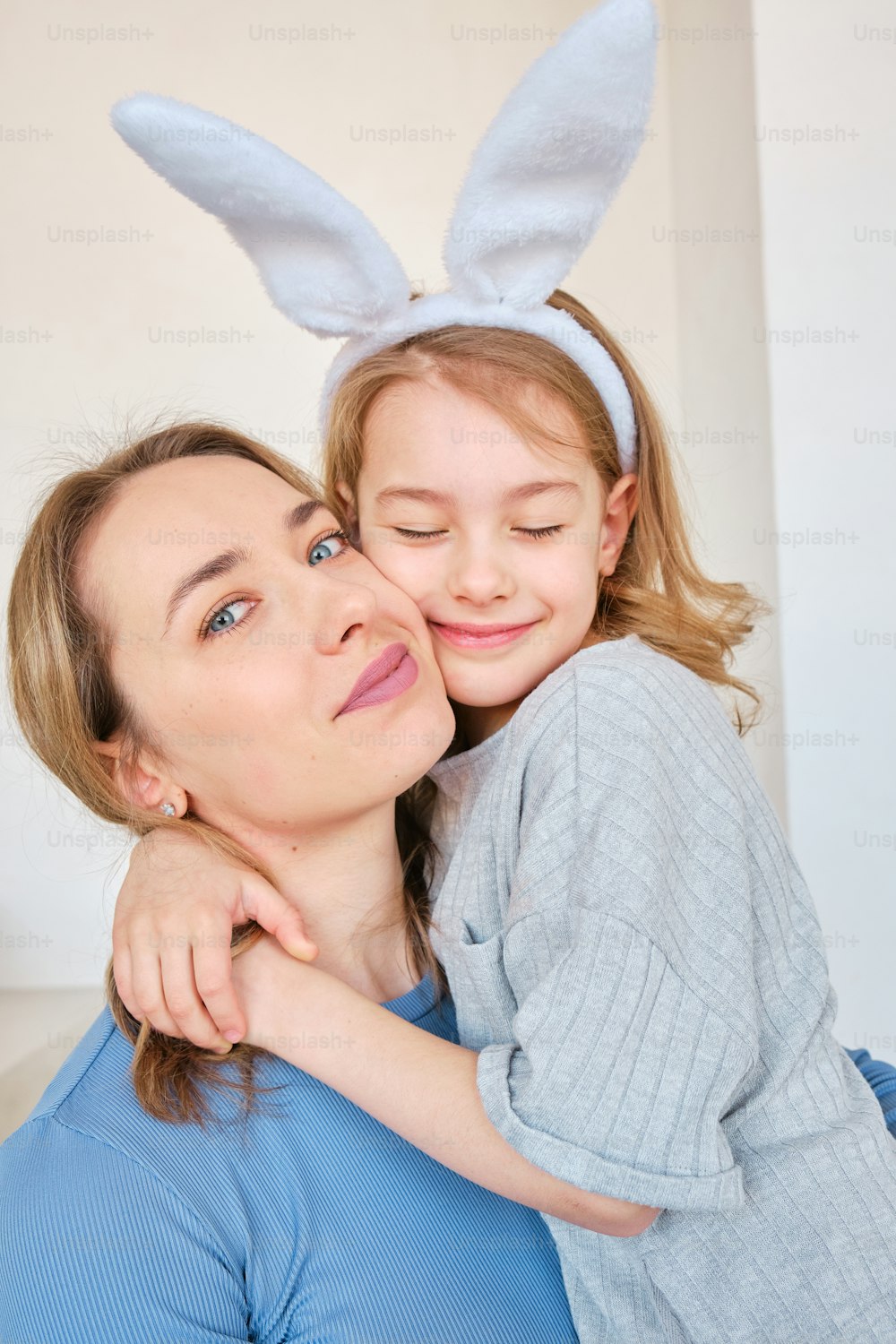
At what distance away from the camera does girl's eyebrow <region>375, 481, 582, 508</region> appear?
62.8 inches

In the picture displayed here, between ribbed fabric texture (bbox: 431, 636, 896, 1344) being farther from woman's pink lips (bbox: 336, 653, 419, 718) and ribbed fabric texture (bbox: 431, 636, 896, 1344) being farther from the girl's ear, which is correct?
the girl's ear

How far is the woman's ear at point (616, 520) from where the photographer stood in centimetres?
183

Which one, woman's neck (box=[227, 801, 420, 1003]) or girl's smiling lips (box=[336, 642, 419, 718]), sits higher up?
girl's smiling lips (box=[336, 642, 419, 718])

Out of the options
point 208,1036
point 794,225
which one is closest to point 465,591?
point 208,1036

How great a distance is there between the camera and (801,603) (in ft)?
8.68

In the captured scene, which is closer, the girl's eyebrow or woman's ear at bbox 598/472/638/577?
the girl's eyebrow

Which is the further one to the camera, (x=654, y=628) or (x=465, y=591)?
(x=654, y=628)

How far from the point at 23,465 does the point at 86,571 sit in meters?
2.33

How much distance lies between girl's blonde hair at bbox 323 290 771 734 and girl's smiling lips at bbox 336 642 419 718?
0.38 meters

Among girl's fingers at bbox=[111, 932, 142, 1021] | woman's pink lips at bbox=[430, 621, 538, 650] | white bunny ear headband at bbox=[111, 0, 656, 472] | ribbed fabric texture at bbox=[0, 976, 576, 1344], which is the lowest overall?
ribbed fabric texture at bbox=[0, 976, 576, 1344]

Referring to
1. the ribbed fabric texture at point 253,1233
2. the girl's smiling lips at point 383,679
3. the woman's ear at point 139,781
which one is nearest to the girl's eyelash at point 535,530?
the girl's smiling lips at point 383,679

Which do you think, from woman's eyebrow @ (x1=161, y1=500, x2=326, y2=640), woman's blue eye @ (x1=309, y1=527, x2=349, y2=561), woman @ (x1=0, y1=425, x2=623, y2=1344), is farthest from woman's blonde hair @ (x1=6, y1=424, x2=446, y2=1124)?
woman's blue eye @ (x1=309, y1=527, x2=349, y2=561)

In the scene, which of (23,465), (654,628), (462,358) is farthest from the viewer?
(23,465)

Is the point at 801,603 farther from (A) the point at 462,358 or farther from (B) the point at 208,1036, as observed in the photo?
(B) the point at 208,1036
